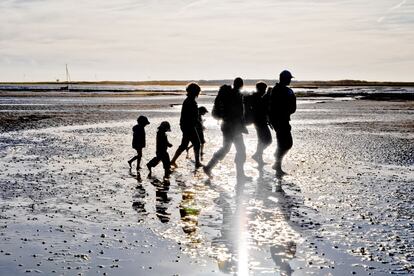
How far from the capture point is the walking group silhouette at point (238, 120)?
13039 mm

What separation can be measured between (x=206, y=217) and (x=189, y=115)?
568cm

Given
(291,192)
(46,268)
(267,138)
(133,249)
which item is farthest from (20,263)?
(267,138)

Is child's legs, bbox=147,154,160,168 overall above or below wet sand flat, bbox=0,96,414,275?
above

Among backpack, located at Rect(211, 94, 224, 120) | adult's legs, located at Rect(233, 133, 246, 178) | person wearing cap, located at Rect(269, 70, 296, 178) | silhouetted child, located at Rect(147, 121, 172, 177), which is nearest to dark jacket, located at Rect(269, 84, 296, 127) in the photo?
person wearing cap, located at Rect(269, 70, 296, 178)

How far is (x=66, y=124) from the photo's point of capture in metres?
31.7

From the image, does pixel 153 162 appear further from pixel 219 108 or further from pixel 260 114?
pixel 260 114

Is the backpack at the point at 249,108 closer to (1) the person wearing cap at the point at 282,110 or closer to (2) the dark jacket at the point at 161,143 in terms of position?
(1) the person wearing cap at the point at 282,110

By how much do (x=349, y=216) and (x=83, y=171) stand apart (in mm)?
7600

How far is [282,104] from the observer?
1395 centimetres

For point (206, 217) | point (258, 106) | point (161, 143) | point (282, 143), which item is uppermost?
point (258, 106)

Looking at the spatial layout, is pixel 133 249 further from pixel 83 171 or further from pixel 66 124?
pixel 66 124

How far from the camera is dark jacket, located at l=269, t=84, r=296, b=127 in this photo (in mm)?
13846

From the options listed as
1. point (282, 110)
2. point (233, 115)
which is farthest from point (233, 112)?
point (282, 110)

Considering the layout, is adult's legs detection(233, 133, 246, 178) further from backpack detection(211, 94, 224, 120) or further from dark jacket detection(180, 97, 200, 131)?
dark jacket detection(180, 97, 200, 131)
